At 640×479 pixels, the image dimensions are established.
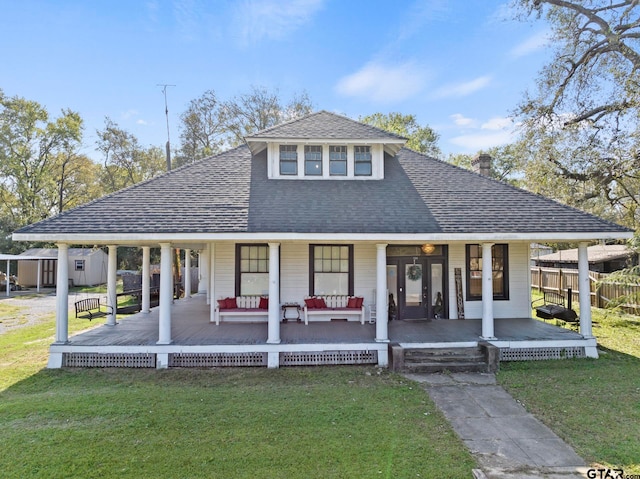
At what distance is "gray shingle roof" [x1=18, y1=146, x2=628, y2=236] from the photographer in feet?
28.9

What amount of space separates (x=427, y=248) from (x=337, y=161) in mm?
4008

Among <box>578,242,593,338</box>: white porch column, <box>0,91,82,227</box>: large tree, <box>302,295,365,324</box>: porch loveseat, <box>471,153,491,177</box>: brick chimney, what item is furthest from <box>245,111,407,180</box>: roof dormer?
<box>0,91,82,227</box>: large tree

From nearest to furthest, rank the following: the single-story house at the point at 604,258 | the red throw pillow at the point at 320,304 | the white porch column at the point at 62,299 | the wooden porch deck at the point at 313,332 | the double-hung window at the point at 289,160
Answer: the white porch column at the point at 62,299, the wooden porch deck at the point at 313,332, the red throw pillow at the point at 320,304, the double-hung window at the point at 289,160, the single-story house at the point at 604,258

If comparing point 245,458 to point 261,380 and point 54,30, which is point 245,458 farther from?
point 54,30

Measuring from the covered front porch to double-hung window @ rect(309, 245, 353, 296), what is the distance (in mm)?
1500

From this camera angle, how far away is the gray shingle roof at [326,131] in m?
11.1

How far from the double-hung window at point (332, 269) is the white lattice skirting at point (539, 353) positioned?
463 centimetres

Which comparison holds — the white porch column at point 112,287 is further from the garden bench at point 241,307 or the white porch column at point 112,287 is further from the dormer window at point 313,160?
the dormer window at point 313,160

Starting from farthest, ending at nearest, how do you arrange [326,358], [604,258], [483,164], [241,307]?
[604,258] → [483,164] → [241,307] → [326,358]

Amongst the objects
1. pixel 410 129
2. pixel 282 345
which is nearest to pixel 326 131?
pixel 282 345

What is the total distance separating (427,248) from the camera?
37.3 ft

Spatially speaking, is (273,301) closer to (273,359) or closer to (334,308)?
(273,359)

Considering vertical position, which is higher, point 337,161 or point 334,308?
point 337,161

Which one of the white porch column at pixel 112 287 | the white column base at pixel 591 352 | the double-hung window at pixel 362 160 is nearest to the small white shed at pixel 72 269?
the white porch column at pixel 112 287
